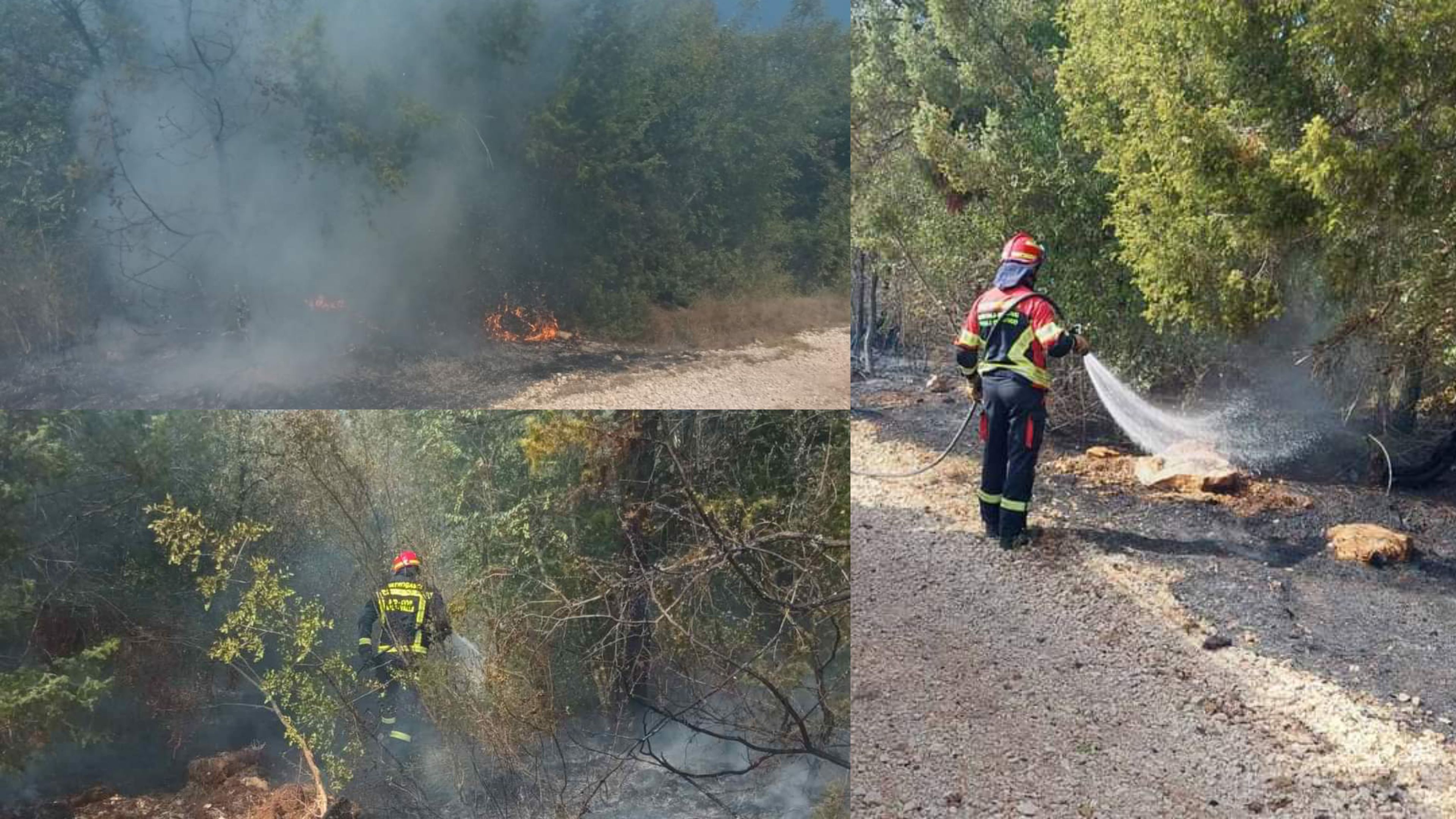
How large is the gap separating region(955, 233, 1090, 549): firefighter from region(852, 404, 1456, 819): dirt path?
0.71ft

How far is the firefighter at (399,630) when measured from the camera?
4168 mm

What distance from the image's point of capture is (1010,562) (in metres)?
4.95

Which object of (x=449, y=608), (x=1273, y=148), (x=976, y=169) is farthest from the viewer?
(x=976, y=169)

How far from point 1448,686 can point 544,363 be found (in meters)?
4.39

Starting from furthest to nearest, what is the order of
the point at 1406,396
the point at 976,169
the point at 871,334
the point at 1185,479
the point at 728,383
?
the point at 871,334 → the point at 1406,396 → the point at 976,169 → the point at 1185,479 → the point at 728,383

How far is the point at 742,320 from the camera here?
17.7ft

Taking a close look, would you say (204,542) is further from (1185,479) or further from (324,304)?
(1185,479)

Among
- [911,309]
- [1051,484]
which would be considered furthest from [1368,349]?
[911,309]

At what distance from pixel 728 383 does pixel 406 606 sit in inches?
72.6

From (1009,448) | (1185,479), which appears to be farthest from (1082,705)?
(1185,479)

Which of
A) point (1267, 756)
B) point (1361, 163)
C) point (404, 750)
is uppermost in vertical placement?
point (1361, 163)

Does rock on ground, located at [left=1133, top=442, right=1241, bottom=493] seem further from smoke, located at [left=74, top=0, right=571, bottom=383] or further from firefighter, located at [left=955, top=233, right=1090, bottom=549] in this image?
smoke, located at [left=74, top=0, right=571, bottom=383]

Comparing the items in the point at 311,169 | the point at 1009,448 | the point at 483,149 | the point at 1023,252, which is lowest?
the point at 1009,448

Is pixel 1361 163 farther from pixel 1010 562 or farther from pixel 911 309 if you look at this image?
pixel 911 309
